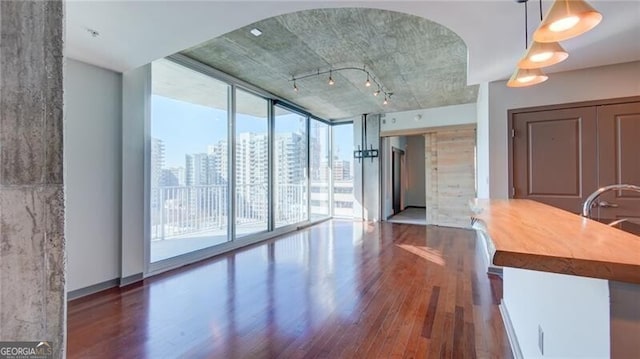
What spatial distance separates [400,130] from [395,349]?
5.92m

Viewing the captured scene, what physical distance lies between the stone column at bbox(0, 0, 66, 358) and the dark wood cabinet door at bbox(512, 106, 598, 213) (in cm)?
427

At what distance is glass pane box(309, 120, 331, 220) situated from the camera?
293 inches

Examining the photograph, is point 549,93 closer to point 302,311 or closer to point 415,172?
point 302,311

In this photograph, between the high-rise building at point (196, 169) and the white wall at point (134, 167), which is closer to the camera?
the white wall at point (134, 167)

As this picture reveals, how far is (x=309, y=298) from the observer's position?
2885 mm

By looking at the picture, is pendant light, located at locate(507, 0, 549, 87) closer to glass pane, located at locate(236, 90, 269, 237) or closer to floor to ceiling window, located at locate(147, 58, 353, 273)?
floor to ceiling window, located at locate(147, 58, 353, 273)

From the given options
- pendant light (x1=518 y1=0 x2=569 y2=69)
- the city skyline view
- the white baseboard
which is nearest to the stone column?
pendant light (x1=518 y1=0 x2=569 y2=69)

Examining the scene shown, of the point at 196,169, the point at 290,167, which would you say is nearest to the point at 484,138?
the point at 290,167

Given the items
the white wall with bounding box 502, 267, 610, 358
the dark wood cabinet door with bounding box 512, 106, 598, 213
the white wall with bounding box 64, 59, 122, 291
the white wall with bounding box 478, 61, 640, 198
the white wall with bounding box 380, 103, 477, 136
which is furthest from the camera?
the white wall with bounding box 380, 103, 477, 136

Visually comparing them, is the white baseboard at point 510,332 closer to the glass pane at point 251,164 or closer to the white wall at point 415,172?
the glass pane at point 251,164

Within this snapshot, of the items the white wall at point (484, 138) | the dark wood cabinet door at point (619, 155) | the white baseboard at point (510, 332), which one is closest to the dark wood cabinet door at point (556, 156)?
the dark wood cabinet door at point (619, 155)

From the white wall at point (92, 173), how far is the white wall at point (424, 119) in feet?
18.9

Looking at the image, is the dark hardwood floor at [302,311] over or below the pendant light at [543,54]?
below

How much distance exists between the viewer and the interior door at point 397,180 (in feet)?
28.8
